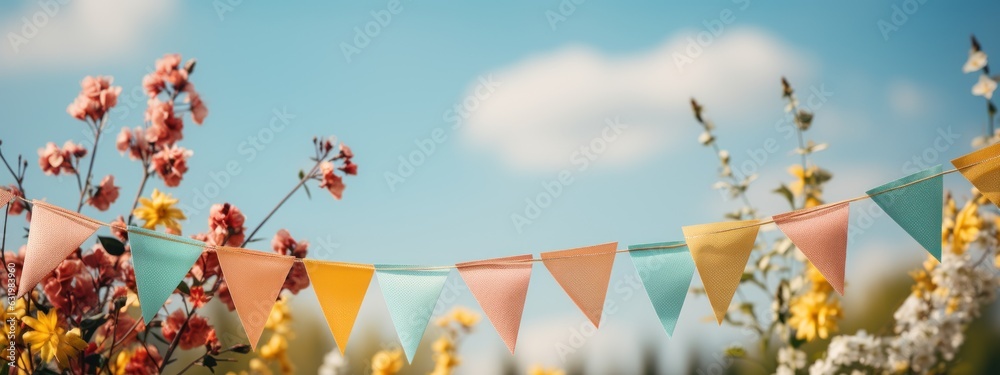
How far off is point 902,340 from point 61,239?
1681 millimetres

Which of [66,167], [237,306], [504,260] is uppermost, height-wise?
[66,167]

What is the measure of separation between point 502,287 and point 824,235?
1.63 ft

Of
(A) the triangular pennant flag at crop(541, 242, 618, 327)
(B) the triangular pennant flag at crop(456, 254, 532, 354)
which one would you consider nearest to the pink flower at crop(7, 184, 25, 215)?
(B) the triangular pennant flag at crop(456, 254, 532, 354)

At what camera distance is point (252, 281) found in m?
1.19

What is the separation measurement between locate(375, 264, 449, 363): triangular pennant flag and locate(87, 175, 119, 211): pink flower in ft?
1.81

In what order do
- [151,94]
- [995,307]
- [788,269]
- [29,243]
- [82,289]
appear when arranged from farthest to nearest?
1. [995,307]
2. [788,269]
3. [151,94]
4. [82,289]
5. [29,243]

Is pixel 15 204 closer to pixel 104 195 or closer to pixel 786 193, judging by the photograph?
pixel 104 195

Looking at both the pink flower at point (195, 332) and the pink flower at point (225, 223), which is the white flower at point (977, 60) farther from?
the pink flower at point (195, 332)

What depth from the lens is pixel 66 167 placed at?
4.54ft

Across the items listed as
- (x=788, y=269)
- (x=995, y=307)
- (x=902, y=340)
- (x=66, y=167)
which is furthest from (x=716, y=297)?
(x=995, y=307)

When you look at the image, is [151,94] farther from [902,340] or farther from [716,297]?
[902,340]

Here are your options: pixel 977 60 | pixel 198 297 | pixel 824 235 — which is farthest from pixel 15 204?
pixel 977 60

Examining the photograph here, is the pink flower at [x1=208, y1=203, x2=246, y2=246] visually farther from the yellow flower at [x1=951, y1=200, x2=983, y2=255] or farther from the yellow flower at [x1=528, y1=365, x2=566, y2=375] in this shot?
the yellow flower at [x1=951, y1=200, x2=983, y2=255]

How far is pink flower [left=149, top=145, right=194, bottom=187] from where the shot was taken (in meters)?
1.38
